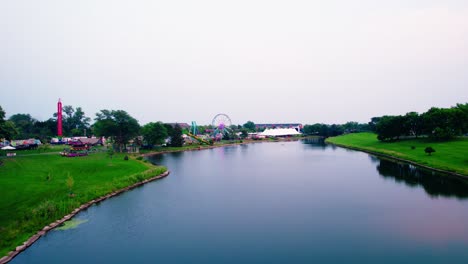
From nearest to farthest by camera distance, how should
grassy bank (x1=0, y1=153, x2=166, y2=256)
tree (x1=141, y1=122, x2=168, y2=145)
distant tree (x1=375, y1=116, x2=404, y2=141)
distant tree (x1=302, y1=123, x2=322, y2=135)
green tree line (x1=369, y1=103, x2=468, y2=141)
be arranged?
1. grassy bank (x1=0, y1=153, x2=166, y2=256)
2. green tree line (x1=369, y1=103, x2=468, y2=141)
3. distant tree (x1=375, y1=116, x2=404, y2=141)
4. tree (x1=141, y1=122, x2=168, y2=145)
5. distant tree (x1=302, y1=123, x2=322, y2=135)

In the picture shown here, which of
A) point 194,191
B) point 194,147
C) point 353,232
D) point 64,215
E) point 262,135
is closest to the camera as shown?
point 353,232

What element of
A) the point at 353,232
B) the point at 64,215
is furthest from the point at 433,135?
the point at 64,215

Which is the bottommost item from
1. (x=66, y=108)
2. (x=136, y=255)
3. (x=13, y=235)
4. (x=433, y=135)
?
(x=136, y=255)

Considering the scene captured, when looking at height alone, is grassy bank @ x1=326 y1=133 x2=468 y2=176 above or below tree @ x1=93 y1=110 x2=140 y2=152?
below

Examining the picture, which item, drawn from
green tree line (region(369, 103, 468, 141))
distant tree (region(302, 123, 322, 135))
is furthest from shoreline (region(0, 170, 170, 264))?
distant tree (region(302, 123, 322, 135))

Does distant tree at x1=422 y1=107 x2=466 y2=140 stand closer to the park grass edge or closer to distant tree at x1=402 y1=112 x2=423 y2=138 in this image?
Answer: distant tree at x1=402 y1=112 x2=423 y2=138

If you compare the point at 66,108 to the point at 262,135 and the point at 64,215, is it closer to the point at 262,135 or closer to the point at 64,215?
the point at 262,135

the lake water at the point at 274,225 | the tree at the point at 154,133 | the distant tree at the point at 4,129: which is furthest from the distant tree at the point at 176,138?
the lake water at the point at 274,225
